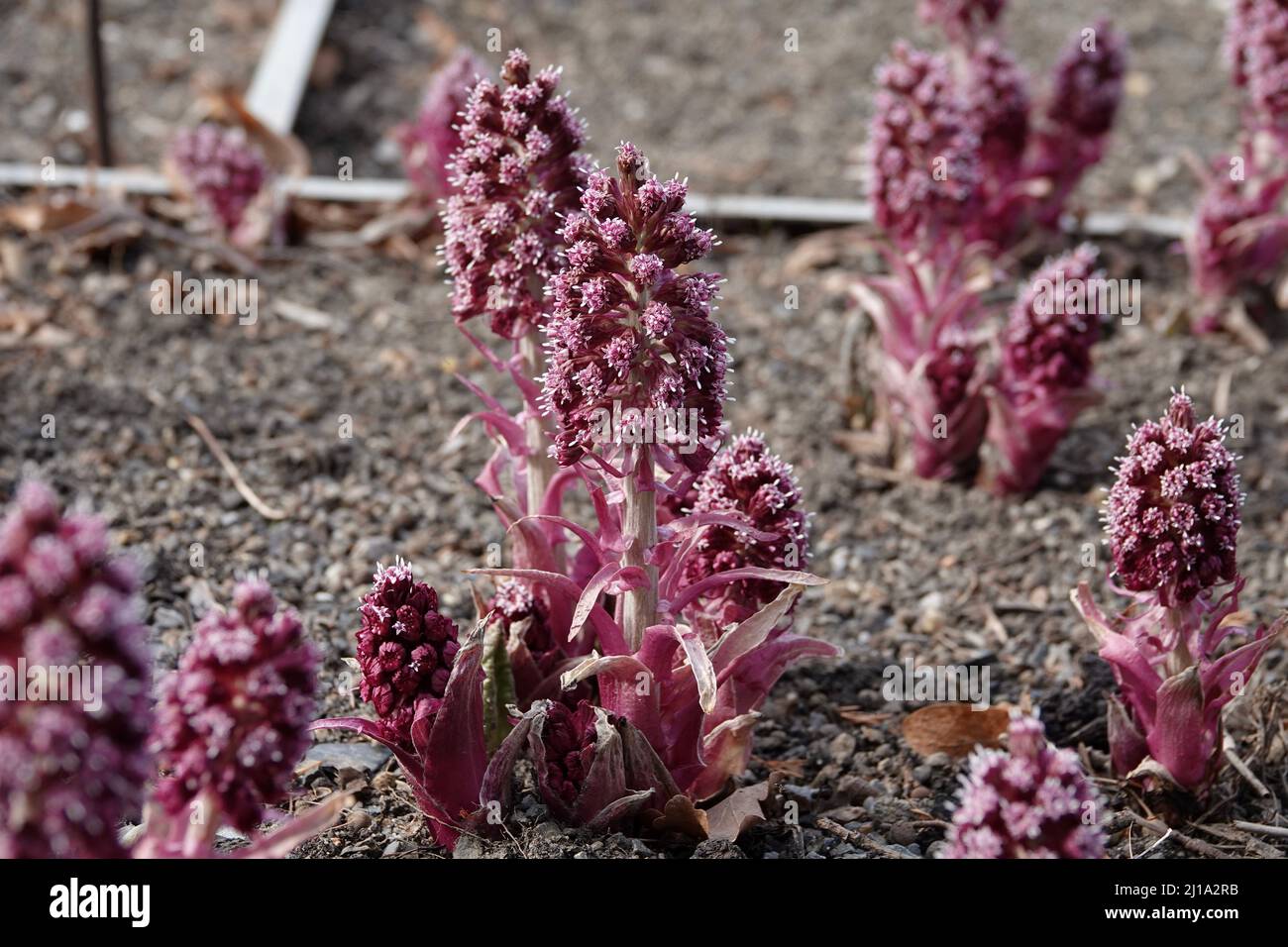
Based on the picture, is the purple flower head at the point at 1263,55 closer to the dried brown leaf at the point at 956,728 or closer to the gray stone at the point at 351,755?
the dried brown leaf at the point at 956,728

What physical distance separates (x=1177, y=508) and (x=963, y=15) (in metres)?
2.96

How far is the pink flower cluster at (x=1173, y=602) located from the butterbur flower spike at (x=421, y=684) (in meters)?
1.23

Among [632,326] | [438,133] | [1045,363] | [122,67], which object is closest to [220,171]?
[438,133]

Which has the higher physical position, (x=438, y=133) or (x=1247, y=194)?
(x=438, y=133)

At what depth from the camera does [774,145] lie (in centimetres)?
647

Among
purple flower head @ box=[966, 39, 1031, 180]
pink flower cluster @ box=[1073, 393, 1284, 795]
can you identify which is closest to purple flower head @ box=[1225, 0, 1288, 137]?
purple flower head @ box=[966, 39, 1031, 180]

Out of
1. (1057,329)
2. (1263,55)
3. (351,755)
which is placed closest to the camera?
(351,755)

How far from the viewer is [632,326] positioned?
8.16 feet

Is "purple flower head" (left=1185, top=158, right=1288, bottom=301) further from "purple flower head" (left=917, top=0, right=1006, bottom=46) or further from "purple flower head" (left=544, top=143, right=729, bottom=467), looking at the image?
"purple flower head" (left=544, top=143, right=729, bottom=467)

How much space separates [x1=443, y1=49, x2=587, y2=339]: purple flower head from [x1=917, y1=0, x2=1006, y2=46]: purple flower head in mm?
2717

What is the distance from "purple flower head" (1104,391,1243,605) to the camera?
270 cm

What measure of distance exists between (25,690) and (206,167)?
3670 mm

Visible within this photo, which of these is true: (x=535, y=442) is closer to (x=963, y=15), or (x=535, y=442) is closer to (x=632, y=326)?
(x=632, y=326)
